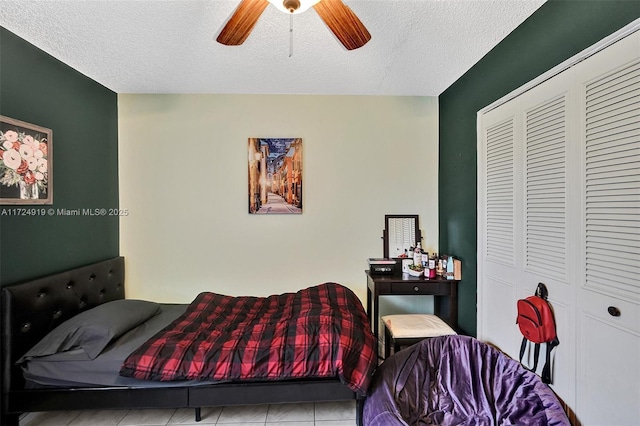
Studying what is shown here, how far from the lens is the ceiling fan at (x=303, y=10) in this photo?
50.8 inches

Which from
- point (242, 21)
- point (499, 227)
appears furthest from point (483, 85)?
point (242, 21)

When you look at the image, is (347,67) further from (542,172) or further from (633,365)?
(633,365)

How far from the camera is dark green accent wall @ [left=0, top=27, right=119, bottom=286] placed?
181 cm

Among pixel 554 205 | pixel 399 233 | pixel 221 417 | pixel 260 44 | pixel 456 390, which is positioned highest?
pixel 260 44

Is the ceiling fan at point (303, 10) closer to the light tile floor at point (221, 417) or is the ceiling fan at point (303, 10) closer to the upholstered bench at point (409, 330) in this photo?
the upholstered bench at point (409, 330)

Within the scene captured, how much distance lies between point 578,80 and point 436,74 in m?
1.21

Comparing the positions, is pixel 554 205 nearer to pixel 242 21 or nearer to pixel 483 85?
pixel 483 85

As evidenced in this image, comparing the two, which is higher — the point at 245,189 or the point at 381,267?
the point at 245,189

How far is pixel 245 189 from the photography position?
9.40 ft

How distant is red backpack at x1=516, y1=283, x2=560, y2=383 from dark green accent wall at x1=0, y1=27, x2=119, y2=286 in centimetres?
320

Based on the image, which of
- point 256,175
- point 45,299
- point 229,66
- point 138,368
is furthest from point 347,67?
point 45,299

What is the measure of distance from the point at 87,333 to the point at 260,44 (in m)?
2.24

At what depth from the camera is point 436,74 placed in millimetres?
2449

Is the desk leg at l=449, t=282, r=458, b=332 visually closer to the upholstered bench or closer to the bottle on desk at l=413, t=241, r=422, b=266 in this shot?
the upholstered bench
